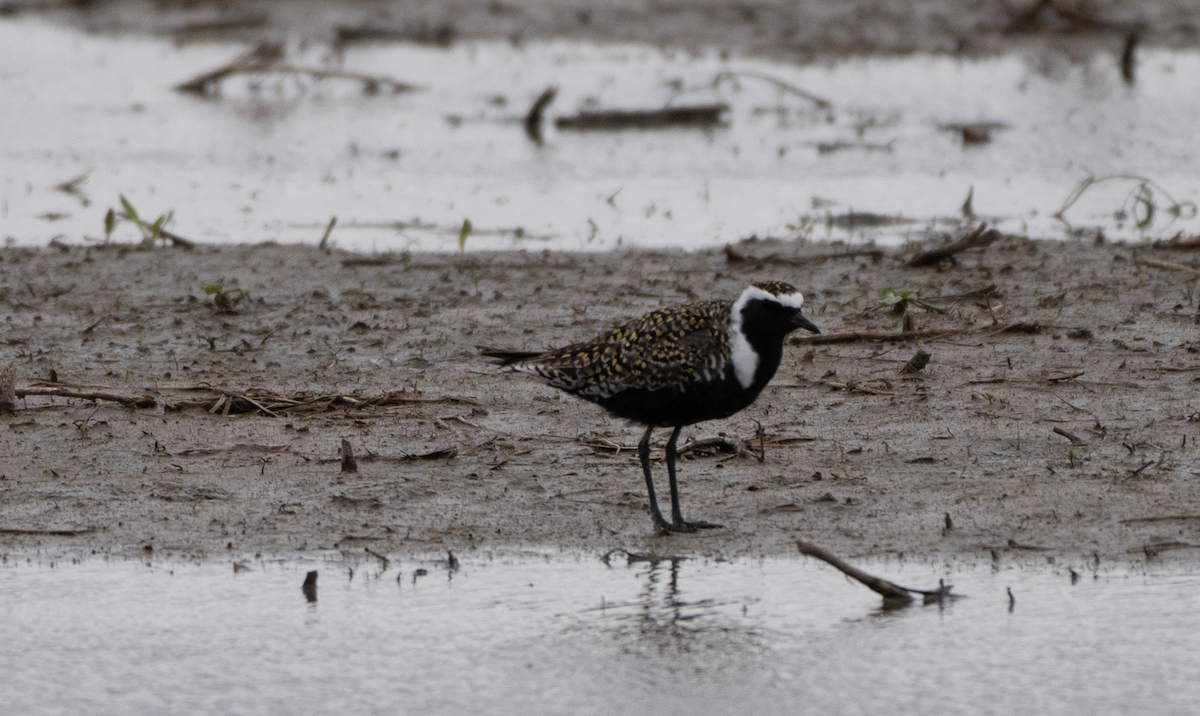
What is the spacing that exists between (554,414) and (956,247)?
12.5 feet

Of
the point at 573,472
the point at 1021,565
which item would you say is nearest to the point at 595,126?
the point at 573,472

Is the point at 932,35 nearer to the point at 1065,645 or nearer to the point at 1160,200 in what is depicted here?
the point at 1160,200

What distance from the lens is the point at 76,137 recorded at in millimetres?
16812

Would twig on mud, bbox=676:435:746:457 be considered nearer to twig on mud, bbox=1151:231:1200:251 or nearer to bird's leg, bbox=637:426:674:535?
bird's leg, bbox=637:426:674:535

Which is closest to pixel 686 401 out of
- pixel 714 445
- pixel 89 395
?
pixel 714 445

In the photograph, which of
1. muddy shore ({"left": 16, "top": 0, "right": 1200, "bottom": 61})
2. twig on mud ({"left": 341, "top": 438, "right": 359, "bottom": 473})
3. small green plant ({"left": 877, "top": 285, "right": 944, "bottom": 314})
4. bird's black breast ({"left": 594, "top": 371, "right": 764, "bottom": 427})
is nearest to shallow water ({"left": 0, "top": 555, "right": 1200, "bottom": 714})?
bird's black breast ({"left": 594, "top": 371, "right": 764, "bottom": 427})

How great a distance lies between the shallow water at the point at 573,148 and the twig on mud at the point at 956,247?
4.93ft

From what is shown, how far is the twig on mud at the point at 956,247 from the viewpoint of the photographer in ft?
33.0

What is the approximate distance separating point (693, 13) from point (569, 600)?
1918 cm

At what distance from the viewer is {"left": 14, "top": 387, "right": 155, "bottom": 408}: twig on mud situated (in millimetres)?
7449

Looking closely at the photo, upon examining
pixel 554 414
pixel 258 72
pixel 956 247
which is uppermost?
pixel 258 72

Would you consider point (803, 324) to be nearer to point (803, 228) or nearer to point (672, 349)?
point (672, 349)

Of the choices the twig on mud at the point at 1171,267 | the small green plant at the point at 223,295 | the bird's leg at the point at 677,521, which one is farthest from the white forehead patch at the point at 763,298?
the twig on mud at the point at 1171,267

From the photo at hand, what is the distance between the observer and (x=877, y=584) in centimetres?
519
